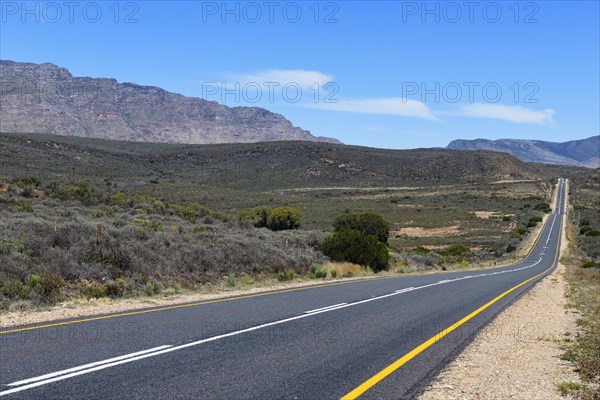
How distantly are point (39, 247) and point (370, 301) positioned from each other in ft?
28.9

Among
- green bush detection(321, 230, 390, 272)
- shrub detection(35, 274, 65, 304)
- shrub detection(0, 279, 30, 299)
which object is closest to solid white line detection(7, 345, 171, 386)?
shrub detection(35, 274, 65, 304)

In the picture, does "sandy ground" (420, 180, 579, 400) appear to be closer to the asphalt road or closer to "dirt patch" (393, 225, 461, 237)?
the asphalt road

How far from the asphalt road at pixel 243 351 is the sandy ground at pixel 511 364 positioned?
0.22 m

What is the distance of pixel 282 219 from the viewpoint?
4425 centimetres

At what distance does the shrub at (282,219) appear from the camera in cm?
4416

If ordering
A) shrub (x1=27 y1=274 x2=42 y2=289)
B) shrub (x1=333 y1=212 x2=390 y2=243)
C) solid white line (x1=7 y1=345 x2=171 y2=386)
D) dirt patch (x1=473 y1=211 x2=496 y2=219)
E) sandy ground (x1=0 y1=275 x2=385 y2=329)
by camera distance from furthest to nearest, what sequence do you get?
1. dirt patch (x1=473 y1=211 x2=496 y2=219)
2. shrub (x1=333 y1=212 x2=390 y2=243)
3. shrub (x1=27 y1=274 x2=42 y2=289)
4. sandy ground (x1=0 y1=275 x2=385 y2=329)
5. solid white line (x1=7 y1=345 x2=171 y2=386)

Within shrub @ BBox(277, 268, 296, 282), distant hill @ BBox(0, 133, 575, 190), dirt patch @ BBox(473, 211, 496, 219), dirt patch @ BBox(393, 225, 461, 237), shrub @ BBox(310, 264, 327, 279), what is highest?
distant hill @ BBox(0, 133, 575, 190)

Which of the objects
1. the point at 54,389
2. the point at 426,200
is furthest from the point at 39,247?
the point at 426,200

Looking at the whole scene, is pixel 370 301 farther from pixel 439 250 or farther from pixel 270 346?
pixel 439 250

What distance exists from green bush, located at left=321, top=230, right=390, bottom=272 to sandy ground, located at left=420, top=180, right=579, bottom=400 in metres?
13.5

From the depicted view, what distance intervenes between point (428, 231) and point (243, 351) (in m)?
64.0

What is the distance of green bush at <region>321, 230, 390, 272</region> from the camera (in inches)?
1039

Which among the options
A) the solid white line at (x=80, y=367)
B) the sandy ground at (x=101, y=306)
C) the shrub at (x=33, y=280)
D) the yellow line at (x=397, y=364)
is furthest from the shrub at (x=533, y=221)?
the solid white line at (x=80, y=367)

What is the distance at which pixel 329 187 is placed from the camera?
11888cm
